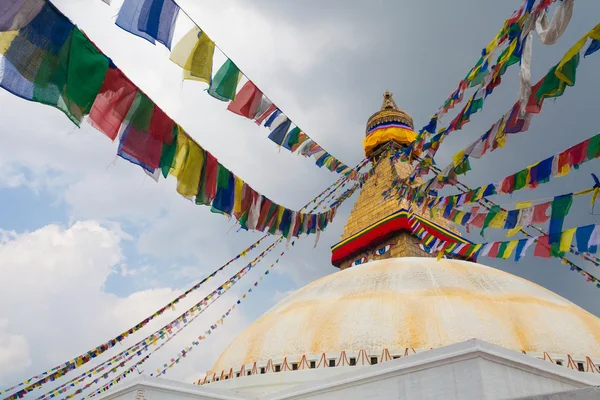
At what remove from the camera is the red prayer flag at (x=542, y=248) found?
196 inches

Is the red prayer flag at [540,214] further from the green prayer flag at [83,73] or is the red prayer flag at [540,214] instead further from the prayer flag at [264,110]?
the green prayer flag at [83,73]

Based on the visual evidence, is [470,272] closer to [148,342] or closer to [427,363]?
[427,363]

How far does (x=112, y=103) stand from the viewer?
4344 millimetres

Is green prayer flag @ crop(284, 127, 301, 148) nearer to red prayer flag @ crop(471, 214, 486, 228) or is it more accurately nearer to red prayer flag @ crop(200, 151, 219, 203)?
red prayer flag @ crop(200, 151, 219, 203)

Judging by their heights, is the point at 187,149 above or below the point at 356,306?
above

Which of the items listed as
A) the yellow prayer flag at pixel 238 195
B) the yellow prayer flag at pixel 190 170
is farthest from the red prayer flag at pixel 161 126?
the yellow prayer flag at pixel 238 195

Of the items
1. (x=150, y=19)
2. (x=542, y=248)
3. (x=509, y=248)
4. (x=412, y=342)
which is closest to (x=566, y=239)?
(x=542, y=248)

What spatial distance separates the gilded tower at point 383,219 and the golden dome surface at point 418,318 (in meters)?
5.68

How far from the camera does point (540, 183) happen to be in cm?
505

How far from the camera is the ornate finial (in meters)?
23.0

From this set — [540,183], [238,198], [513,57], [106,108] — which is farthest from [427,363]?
[106,108]

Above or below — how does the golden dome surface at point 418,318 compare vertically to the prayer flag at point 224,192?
below

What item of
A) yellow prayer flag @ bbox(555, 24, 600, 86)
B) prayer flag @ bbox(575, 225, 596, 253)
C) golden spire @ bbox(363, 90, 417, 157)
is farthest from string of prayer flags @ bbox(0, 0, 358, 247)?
golden spire @ bbox(363, 90, 417, 157)

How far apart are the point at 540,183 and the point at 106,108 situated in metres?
4.79
